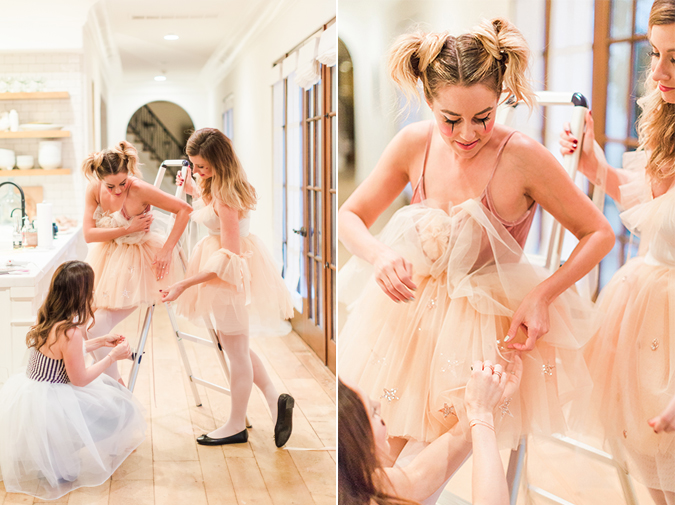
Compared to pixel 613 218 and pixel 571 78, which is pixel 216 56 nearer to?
pixel 571 78

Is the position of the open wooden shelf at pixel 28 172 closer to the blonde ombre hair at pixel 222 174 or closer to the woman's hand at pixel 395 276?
the blonde ombre hair at pixel 222 174

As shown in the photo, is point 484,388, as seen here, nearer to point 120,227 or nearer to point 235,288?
point 235,288

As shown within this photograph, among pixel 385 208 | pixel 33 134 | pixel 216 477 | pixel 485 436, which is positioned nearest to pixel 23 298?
pixel 33 134

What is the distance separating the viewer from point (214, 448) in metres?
2.34

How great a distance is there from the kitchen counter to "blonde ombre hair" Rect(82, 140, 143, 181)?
0.75 feet

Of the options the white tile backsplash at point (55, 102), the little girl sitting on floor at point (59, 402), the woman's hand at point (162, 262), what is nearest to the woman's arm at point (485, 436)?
the woman's hand at point (162, 262)

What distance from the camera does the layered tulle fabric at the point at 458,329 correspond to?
1.30 m

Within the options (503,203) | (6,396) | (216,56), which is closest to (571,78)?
(503,203)

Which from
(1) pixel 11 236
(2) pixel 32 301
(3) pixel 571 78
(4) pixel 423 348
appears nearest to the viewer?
(3) pixel 571 78

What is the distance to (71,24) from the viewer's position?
92.0 inches

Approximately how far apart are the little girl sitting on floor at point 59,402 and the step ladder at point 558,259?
4.74 ft

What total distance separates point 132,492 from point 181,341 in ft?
1.83

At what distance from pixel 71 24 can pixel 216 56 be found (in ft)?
1.88

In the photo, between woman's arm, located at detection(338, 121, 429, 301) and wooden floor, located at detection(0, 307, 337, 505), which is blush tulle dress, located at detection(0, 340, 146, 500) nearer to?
wooden floor, located at detection(0, 307, 337, 505)
